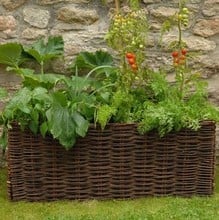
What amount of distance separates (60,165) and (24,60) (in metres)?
0.83

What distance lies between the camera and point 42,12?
4254mm

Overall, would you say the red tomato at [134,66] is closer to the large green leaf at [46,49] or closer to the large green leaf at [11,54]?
the large green leaf at [46,49]

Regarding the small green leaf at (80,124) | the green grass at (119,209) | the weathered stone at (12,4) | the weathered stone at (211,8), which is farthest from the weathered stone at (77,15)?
the green grass at (119,209)

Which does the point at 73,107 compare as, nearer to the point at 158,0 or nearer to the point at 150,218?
the point at 150,218

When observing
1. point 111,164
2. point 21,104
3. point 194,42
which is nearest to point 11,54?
point 21,104

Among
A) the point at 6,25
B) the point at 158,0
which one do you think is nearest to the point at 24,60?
the point at 6,25

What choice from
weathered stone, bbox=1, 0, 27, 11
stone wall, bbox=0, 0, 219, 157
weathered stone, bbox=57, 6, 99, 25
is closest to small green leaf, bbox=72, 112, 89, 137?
stone wall, bbox=0, 0, 219, 157

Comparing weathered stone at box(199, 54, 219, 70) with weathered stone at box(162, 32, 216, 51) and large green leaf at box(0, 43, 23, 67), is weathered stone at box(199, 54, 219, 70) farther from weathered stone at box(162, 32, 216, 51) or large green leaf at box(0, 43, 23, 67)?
large green leaf at box(0, 43, 23, 67)

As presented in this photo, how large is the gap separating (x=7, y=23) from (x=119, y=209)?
1.39 m

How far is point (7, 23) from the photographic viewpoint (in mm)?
4242

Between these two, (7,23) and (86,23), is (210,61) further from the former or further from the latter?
(7,23)

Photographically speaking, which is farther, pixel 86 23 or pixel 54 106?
pixel 86 23

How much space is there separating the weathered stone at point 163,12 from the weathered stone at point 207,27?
0.18 meters

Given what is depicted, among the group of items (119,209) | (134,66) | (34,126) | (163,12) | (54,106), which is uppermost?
(163,12)
